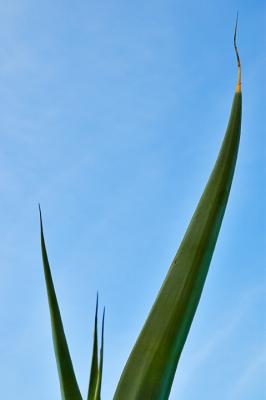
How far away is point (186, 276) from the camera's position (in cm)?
54

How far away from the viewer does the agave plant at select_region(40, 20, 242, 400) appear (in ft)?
1.71

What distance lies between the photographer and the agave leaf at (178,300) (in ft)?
1.71

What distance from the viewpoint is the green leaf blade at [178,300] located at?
0.52m

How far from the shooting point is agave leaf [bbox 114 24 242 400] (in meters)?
0.52

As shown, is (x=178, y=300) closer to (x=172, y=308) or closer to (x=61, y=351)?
(x=172, y=308)

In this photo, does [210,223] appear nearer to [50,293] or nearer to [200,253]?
[200,253]

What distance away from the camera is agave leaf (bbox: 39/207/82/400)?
0.56 metres

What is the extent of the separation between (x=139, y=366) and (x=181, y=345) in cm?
5

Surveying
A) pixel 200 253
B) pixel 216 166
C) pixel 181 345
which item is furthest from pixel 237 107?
pixel 181 345

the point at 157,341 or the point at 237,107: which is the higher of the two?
the point at 237,107

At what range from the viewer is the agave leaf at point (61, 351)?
560mm

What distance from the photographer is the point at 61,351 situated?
57 cm

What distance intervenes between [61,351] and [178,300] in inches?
5.9

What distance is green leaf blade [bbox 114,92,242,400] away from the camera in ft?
1.71
